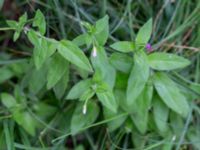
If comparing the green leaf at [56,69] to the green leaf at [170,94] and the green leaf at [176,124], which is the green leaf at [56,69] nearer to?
the green leaf at [170,94]

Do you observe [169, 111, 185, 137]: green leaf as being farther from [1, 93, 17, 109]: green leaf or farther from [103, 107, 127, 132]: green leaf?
[1, 93, 17, 109]: green leaf

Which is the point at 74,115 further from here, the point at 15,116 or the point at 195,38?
the point at 195,38

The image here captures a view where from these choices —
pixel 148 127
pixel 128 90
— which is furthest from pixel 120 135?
pixel 128 90

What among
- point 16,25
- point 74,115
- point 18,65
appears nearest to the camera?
point 16,25

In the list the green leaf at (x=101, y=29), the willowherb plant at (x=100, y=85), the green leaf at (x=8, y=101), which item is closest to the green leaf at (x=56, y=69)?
the willowherb plant at (x=100, y=85)

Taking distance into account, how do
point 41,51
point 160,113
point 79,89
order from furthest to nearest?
1. point 160,113
2. point 79,89
3. point 41,51

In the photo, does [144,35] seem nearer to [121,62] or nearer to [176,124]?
[121,62]

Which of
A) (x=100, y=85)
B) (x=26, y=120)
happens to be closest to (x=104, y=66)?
(x=100, y=85)
